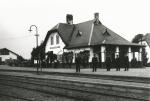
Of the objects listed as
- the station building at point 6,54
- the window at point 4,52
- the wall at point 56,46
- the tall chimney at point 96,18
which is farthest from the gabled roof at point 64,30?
the station building at point 6,54

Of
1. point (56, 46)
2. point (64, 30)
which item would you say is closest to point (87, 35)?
point (64, 30)

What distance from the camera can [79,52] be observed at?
40.2 metres

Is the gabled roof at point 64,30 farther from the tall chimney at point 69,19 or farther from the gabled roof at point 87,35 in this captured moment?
the tall chimney at point 69,19

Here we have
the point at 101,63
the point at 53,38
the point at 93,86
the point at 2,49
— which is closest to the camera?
the point at 93,86

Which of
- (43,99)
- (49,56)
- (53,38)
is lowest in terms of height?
(43,99)

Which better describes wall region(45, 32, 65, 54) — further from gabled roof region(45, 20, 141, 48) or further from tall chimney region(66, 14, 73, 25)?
tall chimney region(66, 14, 73, 25)

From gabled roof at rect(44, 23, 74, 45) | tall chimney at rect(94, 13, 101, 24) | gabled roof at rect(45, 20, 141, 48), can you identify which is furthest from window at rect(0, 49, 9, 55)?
tall chimney at rect(94, 13, 101, 24)

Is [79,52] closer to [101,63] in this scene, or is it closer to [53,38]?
[101,63]

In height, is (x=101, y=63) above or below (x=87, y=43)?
below

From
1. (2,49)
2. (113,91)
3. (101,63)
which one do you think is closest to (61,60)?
(101,63)

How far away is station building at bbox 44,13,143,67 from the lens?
125 feet

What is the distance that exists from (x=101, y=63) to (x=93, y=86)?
21.7 metres

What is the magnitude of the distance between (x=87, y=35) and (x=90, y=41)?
251 cm

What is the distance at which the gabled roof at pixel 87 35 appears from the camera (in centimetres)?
3966
